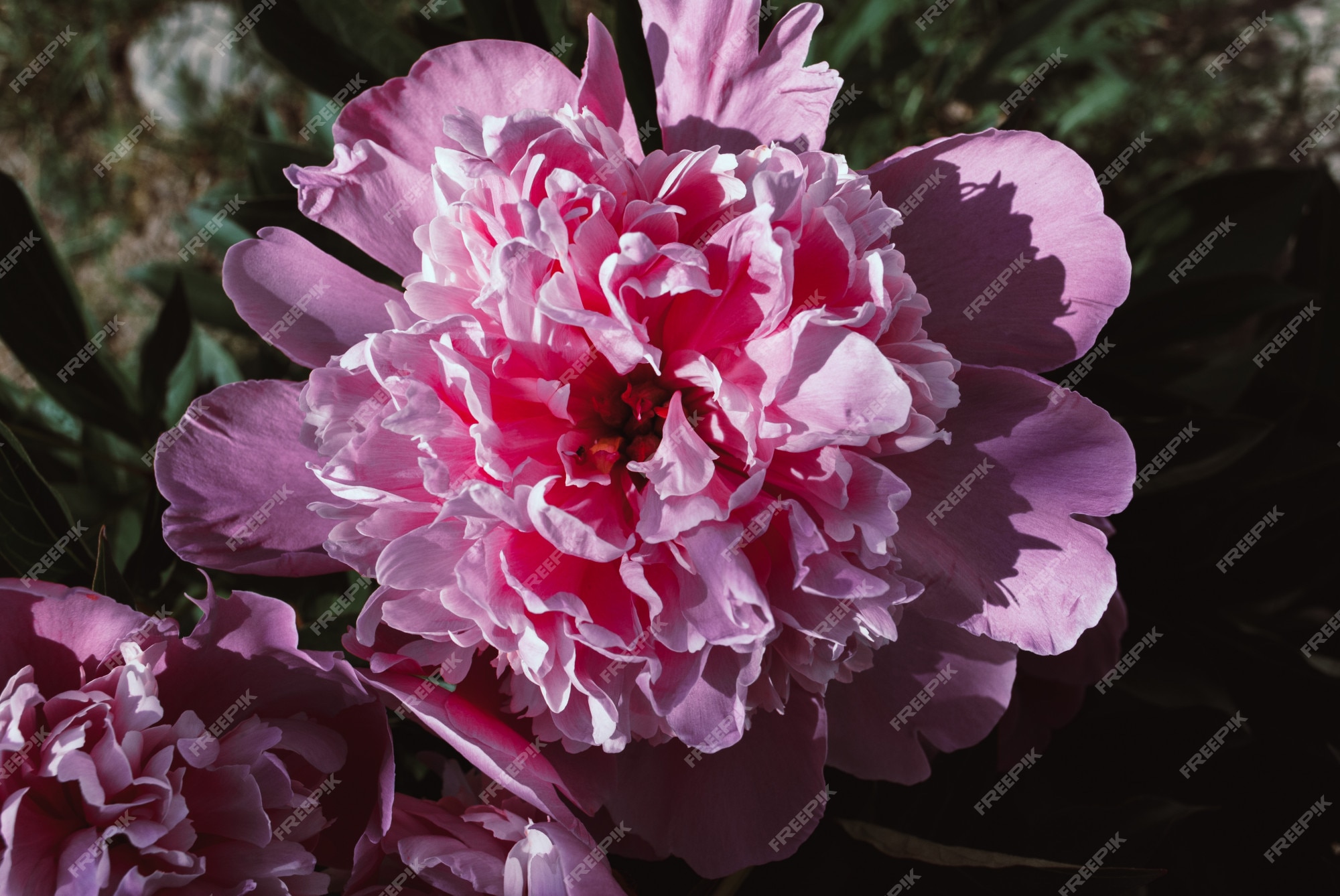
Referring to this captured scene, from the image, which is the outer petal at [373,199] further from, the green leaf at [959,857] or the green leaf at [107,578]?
the green leaf at [959,857]

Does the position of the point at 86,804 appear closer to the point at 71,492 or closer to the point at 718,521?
the point at 718,521

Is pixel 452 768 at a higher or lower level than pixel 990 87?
higher

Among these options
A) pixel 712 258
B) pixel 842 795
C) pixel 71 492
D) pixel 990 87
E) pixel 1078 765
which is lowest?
pixel 1078 765

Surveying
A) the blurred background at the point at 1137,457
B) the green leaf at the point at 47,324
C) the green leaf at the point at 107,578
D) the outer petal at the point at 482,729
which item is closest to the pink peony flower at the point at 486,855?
the outer petal at the point at 482,729

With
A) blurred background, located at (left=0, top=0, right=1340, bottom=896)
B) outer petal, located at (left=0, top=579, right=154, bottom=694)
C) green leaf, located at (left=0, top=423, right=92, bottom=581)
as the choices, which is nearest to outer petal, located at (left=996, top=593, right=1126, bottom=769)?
blurred background, located at (left=0, top=0, right=1340, bottom=896)

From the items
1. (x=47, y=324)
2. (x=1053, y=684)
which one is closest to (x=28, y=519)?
(x=47, y=324)

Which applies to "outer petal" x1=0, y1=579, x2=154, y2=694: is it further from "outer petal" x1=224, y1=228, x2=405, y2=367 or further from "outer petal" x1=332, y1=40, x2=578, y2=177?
"outer petal" x1=332, y1=40, x2=578, y2=177

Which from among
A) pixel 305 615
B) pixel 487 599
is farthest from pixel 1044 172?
pixel 305 615

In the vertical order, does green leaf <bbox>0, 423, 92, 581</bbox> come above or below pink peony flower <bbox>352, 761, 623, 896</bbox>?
above
